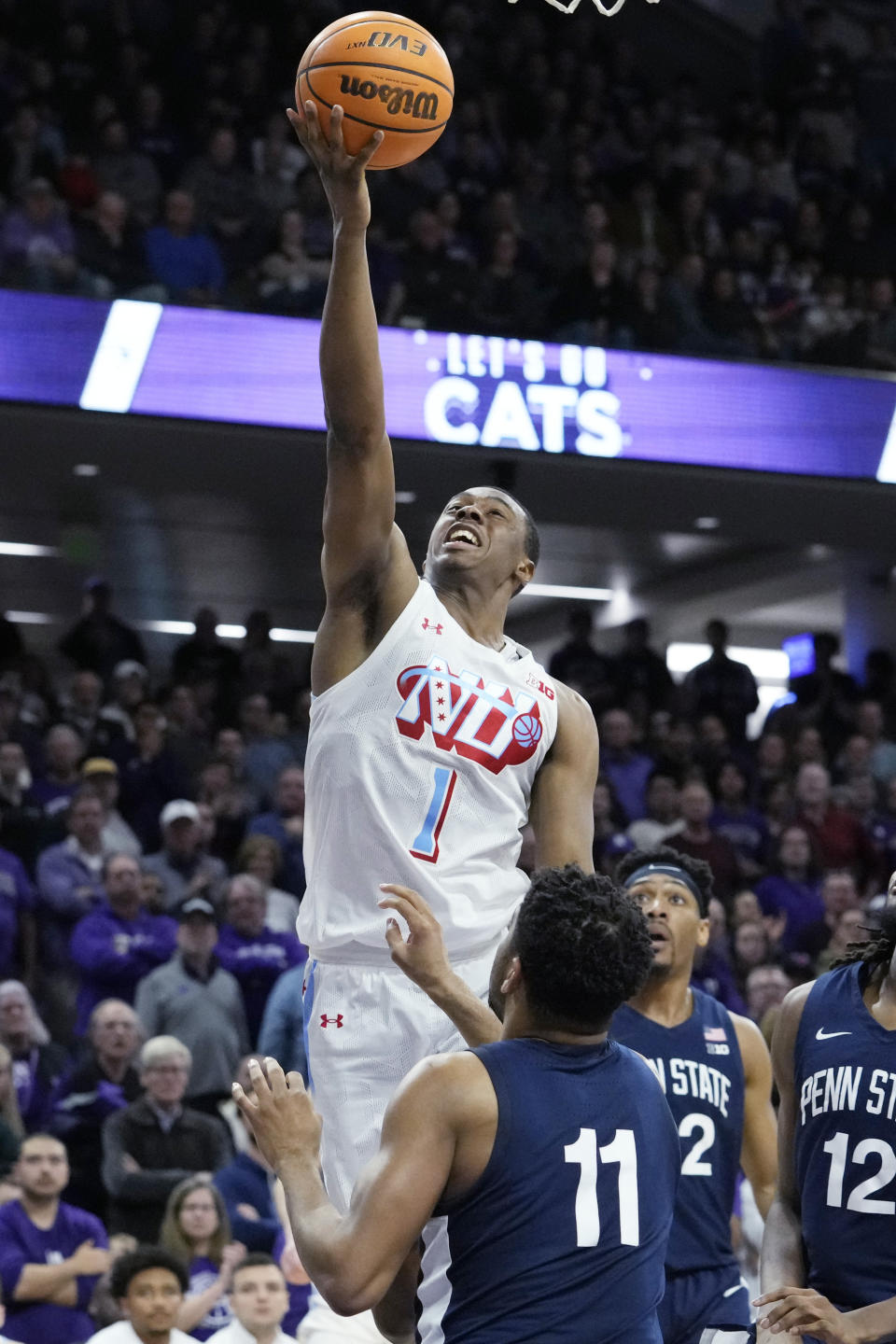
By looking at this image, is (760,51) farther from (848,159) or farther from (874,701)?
(874,701)

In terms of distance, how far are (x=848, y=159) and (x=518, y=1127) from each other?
49.4 ft

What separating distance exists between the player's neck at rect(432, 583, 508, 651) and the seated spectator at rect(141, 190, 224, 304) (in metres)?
8.27

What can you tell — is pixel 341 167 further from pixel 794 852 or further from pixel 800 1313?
pixel 794 852

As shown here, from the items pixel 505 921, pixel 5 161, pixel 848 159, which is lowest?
pixel 505 921

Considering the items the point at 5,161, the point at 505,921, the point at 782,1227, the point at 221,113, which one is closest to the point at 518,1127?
the point at 505,921

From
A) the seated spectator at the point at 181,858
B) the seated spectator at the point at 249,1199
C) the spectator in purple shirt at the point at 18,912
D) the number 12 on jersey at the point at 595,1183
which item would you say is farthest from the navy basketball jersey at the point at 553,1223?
the seated spectator at the point at 181,858

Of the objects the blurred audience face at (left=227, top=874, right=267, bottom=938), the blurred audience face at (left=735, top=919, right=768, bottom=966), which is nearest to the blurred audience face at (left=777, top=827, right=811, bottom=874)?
the blurred audience face at (left=735, top=919, right=768, bottom=966)

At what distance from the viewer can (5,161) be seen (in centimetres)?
1238

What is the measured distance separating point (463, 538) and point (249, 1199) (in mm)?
4780

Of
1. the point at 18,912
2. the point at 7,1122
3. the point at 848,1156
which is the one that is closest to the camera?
the point at 848,1156

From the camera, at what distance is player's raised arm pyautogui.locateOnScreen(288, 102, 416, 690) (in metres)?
3.42

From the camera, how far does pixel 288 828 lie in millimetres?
10516

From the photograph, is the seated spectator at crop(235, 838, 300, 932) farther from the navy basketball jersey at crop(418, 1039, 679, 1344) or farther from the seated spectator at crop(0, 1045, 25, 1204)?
the navy basketball jersey at crop(418, 1039, 679, 1344)

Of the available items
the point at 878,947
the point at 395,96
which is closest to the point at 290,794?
the point at 878,947
